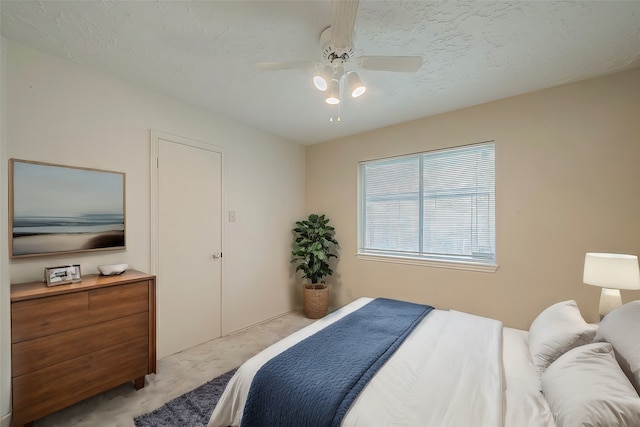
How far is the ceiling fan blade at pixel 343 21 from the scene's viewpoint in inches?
48.3

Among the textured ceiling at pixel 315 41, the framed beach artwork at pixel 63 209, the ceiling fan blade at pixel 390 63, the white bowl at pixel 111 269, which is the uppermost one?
the textured ceiling at pixel 315 41

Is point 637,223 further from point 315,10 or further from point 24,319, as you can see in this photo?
point 24,319

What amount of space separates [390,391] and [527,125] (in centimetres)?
274

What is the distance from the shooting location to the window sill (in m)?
2.78

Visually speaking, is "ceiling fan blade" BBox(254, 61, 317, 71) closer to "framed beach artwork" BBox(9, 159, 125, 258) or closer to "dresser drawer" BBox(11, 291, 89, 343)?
"framed beach artwork" BBox(9, 159, 125, 258)

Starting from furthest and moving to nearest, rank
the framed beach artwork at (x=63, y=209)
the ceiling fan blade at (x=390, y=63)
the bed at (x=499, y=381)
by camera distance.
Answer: the framed beach artwork at (x=63, y=209)
the ceiling fan blade at (x=390, y=63)
the bed at (x=499, y=381)

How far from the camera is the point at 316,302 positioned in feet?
11.9

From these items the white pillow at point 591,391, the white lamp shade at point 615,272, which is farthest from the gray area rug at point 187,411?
the white lamp shade at point 615,272

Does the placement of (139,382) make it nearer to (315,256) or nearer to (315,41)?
(315,256)

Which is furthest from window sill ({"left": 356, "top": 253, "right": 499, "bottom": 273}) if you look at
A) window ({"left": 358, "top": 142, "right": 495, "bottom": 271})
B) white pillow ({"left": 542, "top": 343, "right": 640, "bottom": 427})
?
white pillow ({"left": 542, "top": 343, "right": 640, "bottom": 427})

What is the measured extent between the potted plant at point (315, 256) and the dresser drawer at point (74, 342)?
6.67 ft

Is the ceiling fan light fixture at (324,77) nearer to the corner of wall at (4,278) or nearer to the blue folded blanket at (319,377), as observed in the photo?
the blue folded blanket at (319,377)

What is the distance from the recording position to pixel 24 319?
1.60 meters

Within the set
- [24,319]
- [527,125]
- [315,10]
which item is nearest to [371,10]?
[315,10]
